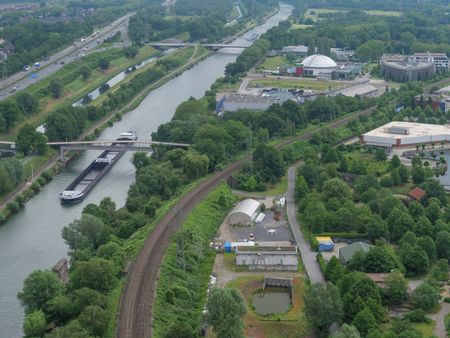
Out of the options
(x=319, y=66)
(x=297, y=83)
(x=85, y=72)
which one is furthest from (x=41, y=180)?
(x=319, y=66)

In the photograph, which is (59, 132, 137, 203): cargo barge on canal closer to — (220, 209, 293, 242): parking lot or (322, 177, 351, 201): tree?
(220, 209, 293, 242): parking lot

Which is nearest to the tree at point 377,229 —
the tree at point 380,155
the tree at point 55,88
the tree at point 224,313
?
the tree at point 224,313

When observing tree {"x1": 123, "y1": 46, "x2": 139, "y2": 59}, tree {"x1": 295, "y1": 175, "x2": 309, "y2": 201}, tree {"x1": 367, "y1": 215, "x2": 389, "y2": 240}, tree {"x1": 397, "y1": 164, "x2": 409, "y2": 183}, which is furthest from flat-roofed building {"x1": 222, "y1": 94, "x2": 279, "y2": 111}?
tree {"x1": 123, "y1": 46, "x2": 139, "y2": 59}

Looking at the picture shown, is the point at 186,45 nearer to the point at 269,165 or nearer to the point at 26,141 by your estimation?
the point at 26,141

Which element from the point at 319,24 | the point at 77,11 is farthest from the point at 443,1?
the point at 77,11

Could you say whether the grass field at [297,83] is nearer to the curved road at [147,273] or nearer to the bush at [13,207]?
the curved road at [147,273]

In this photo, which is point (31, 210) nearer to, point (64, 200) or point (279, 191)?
point (64, 200)
